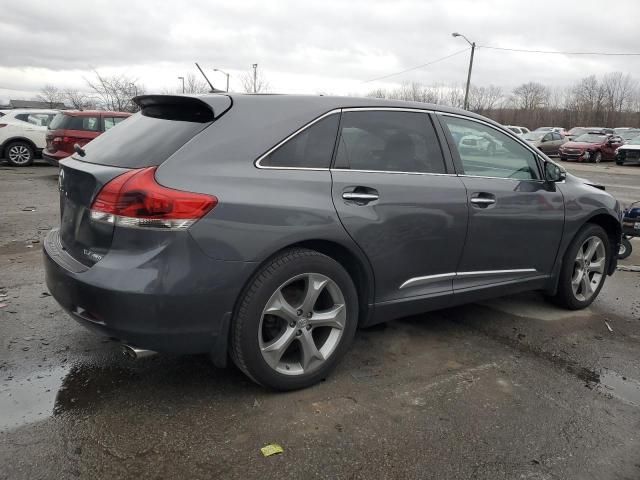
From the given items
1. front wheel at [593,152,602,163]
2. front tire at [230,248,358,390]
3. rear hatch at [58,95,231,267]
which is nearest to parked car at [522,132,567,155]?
front wheel at [593,152,602,163]

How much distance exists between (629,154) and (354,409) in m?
26.7

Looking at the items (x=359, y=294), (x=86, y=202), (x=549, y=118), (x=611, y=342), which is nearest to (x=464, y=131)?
(x=359, y=294)

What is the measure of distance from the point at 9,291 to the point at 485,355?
12.7 feet

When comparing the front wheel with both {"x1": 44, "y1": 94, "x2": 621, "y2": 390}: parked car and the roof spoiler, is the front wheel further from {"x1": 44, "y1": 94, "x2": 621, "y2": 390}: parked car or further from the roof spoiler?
the roof spoiler

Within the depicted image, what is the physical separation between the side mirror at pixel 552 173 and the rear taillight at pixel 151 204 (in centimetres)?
284

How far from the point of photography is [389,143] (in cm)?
339

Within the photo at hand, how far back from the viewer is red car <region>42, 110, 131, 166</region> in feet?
39.7

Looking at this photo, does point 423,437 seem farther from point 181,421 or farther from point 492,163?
point 492,163

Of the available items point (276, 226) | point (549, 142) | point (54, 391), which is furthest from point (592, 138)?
point (54, 391)

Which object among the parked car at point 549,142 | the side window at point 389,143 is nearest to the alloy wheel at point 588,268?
the side window at point 389,143

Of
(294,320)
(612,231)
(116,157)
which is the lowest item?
(294,320)

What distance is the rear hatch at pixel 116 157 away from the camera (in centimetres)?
272

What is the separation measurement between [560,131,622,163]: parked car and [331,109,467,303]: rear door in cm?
2632

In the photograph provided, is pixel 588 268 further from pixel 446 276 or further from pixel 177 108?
pixel 177 108
